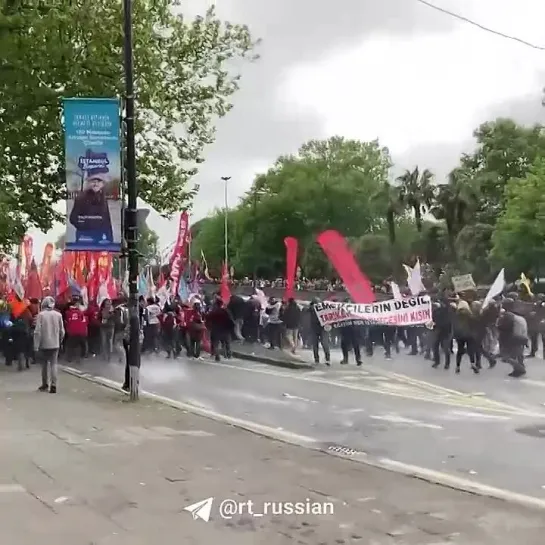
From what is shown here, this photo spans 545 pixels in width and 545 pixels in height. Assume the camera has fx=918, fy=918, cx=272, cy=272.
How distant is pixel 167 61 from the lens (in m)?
25.0

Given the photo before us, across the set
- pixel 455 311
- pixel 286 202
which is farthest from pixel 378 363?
pixel 286 202

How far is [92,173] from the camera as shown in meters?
14.0

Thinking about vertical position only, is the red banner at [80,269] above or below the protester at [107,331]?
above

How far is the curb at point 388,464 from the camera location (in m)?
7.44

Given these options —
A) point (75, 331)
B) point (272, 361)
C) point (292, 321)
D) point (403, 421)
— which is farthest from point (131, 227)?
point (292, 321)

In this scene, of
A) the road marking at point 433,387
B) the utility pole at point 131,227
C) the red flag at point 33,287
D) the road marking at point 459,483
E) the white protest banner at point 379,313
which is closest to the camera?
the road marking at point 459,483

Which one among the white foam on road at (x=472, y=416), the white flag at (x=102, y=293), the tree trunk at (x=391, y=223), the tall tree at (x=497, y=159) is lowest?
the white foam on road at (x=472, y=416)

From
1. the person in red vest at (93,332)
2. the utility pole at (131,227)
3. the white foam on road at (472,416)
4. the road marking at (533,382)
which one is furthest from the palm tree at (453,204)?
the white foam on road at (472,416)

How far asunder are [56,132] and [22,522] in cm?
1909

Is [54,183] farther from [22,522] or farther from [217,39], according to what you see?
[22,522]

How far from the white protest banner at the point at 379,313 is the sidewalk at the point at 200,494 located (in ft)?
33.7

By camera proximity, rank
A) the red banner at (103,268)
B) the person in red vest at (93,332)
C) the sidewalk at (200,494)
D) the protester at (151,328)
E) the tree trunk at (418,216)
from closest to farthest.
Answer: the sidewalk at (200,494) → the person in red vest at (93,332) → the protester at (151,328) → the red banner at (103,268) → the tree trunk at (418,216)

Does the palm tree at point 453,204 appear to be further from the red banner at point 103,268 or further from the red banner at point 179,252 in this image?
the red banner at point 179,252

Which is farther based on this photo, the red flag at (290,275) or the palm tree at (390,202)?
the palm tree at (390,202)
